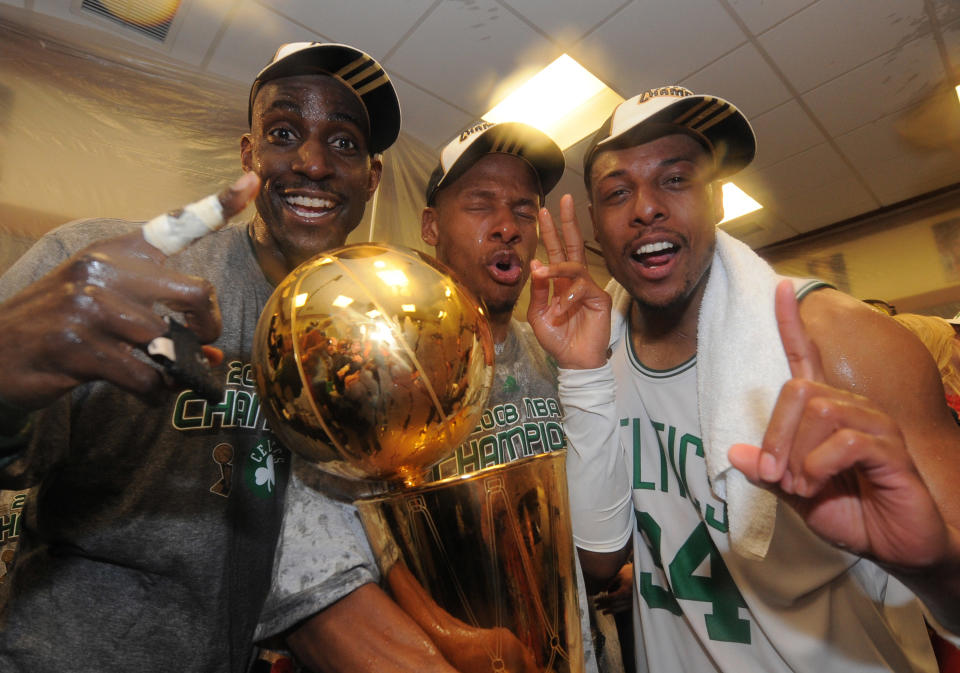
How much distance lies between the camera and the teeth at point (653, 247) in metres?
0.93

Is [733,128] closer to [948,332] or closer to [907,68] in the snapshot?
[907,68]

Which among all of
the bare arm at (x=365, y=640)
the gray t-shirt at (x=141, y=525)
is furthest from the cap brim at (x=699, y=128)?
the bare arm at (x=365, y=640)

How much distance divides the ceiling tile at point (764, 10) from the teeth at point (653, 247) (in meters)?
1.51

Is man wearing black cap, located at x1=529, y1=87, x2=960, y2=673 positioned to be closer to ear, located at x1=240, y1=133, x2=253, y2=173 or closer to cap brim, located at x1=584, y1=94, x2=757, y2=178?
cap brim, located at x1=584, y1=94, x2=757, y2=178

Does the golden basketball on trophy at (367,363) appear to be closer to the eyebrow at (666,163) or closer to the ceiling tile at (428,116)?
the eyebrow at (666,163)

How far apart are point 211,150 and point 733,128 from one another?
1426 millimetres

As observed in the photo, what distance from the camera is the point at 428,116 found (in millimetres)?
2289

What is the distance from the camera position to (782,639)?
729 millimetres

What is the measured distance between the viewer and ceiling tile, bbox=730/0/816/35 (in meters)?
1.83

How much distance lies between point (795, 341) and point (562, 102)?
2.19m

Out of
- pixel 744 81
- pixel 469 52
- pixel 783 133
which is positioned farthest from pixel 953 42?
pixel 469 52

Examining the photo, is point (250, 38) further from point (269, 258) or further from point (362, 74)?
point (269, 258)

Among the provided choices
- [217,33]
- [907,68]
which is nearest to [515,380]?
[217,33]

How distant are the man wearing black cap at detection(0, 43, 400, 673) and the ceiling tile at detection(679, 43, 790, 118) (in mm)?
1943
